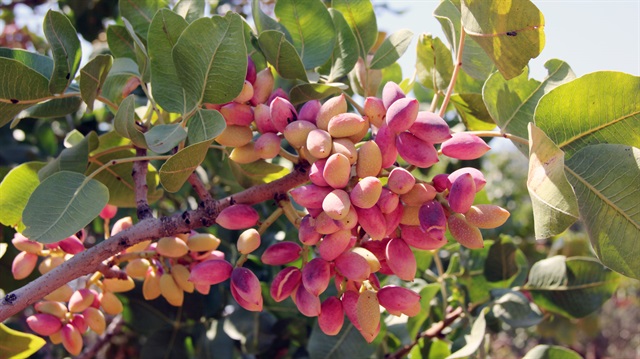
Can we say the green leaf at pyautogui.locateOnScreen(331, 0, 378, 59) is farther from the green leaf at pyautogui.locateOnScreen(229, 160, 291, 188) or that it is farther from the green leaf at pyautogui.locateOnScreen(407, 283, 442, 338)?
the green leaf at pyautogui.locateOnScreen(407, 283, 442, 338)

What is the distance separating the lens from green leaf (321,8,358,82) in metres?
1.03

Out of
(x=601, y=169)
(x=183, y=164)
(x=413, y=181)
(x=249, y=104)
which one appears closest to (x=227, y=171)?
(x=249, y=104)

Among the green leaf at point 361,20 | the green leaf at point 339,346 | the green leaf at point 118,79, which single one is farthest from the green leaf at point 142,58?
the green leaf at point 339,346

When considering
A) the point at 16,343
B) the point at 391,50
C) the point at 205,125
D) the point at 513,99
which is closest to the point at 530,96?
the point at 513,99

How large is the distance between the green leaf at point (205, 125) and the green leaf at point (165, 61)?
0.23 feet

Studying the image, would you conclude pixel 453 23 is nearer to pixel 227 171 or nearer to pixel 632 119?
pixel 632 119

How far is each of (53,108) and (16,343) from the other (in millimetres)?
370

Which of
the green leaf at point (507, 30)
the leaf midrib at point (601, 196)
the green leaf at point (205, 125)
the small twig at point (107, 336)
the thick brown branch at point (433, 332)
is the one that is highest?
the green leaf at point (507, 30)

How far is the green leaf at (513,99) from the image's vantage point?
879mm

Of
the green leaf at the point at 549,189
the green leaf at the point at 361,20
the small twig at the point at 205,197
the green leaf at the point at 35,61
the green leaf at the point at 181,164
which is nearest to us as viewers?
the green leaf at the point at 549,189

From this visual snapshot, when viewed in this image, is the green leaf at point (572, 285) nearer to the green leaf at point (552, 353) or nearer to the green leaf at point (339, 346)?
the green leaf at point (552, 353)

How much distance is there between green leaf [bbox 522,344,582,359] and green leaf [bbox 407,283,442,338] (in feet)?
0.67

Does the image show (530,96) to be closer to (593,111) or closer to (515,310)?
(593,111)

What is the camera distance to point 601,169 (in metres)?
0.74
